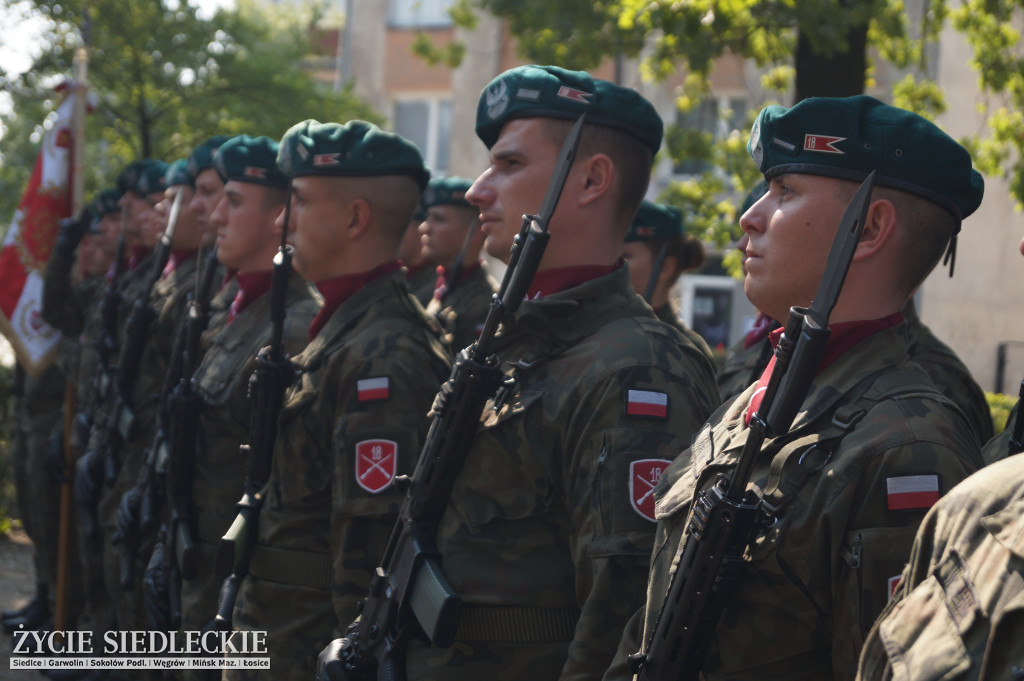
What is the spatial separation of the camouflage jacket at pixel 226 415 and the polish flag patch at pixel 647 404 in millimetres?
1737

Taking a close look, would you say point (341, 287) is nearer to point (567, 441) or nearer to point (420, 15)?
point (567, 441)

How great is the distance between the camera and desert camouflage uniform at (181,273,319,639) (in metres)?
3.96

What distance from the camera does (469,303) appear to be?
598 cm

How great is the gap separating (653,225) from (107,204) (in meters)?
4.54

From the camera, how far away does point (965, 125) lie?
1573cm

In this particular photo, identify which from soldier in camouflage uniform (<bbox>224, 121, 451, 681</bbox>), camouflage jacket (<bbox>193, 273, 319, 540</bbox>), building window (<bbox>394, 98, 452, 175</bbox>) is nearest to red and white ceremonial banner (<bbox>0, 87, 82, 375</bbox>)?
camouflage jacket (<bbox>193, 273, 319, 540</bbox>)

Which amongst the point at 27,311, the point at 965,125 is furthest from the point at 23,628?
the point at 965,125

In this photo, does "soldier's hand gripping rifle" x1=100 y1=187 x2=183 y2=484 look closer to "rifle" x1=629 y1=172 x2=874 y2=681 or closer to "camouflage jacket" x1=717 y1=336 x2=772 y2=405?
"camouflage jacket" x1=717 y1=336 x2=772 y2=405

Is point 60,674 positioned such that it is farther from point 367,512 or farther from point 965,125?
point 965,125

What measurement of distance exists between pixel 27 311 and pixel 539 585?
20.0ft

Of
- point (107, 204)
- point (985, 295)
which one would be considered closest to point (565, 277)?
point (107, 204)

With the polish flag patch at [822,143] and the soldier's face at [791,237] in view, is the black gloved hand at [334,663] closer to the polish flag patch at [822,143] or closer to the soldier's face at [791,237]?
the soldier's face at [791,237]

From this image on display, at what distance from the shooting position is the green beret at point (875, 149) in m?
1.99

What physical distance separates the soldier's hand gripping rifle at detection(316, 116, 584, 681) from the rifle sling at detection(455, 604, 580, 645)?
12cm
